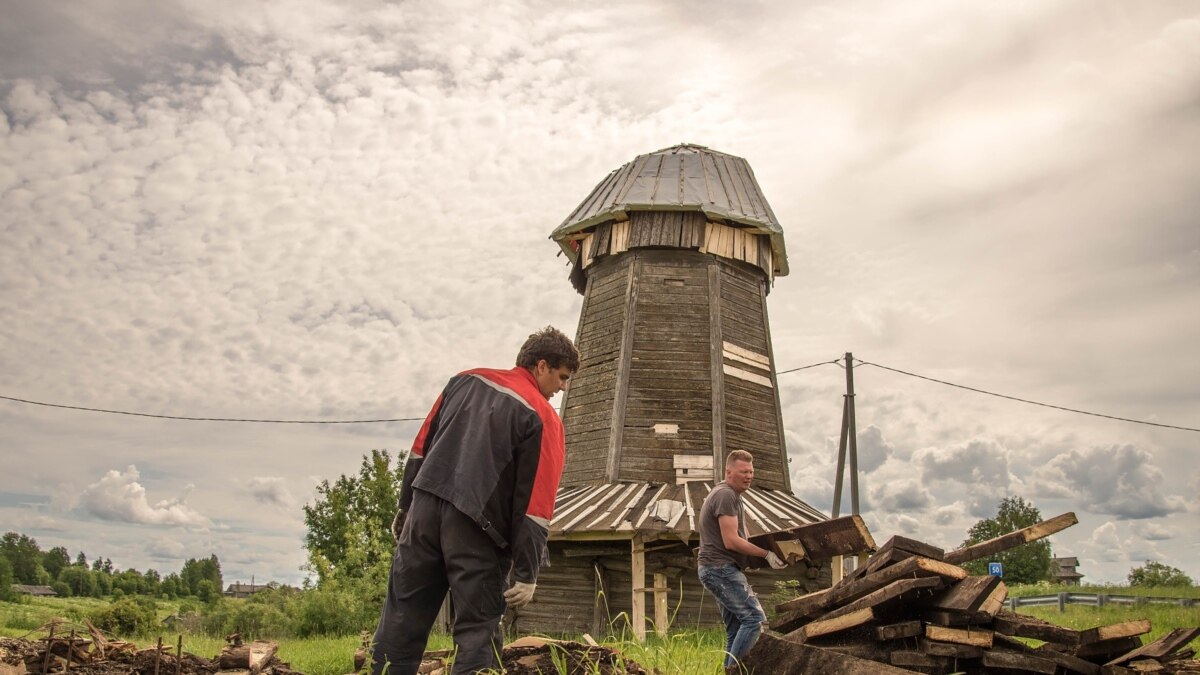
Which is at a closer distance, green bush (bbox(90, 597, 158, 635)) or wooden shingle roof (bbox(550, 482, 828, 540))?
wooden shingle roof (bbox(550, 482, 828, 540))

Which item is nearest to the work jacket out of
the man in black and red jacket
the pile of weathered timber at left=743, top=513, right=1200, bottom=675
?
the man in black and red jacket

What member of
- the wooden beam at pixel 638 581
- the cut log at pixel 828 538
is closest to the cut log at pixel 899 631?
the cut log at pixel 828 538

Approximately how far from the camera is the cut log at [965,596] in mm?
5056

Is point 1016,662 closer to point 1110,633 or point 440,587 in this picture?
point 1110,633

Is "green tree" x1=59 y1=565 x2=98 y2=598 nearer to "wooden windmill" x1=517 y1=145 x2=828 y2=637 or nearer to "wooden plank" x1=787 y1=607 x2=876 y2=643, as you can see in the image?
"wooden windmill" x1=517 y1=145 x2=828 y2=637

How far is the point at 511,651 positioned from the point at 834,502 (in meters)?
16.3

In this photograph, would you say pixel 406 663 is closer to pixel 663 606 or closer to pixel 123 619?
pixel 663 606

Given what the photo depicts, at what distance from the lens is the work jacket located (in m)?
4.14

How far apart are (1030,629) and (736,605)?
6.83ft

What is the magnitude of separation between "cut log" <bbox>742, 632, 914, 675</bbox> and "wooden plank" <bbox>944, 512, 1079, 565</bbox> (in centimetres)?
182

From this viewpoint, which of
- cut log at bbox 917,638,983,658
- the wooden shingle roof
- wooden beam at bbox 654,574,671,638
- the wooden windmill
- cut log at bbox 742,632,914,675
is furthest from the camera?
the wooden windmill

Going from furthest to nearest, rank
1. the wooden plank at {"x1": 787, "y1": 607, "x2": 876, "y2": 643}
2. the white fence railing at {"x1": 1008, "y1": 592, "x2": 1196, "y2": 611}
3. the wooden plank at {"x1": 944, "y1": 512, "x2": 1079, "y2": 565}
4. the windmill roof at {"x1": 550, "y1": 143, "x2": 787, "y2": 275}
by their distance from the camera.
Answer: the white fence railing at {"x1": 1008, "y1": 592, "x2": 1196, "y2": 611}, the windmill roof at {"x1": 550, "y1": 143, "x2": 787, "y2": 275}, the wooden plank at {"x1": 944, "y1": 512, "x2": 1079, "y2": 565}, the wooden plank at {"x1": 787, "y1": 607, "x2": 876, "y2": 643}

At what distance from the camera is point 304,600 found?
20938 mm

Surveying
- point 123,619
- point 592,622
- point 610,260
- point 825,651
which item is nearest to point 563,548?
point 592,622
